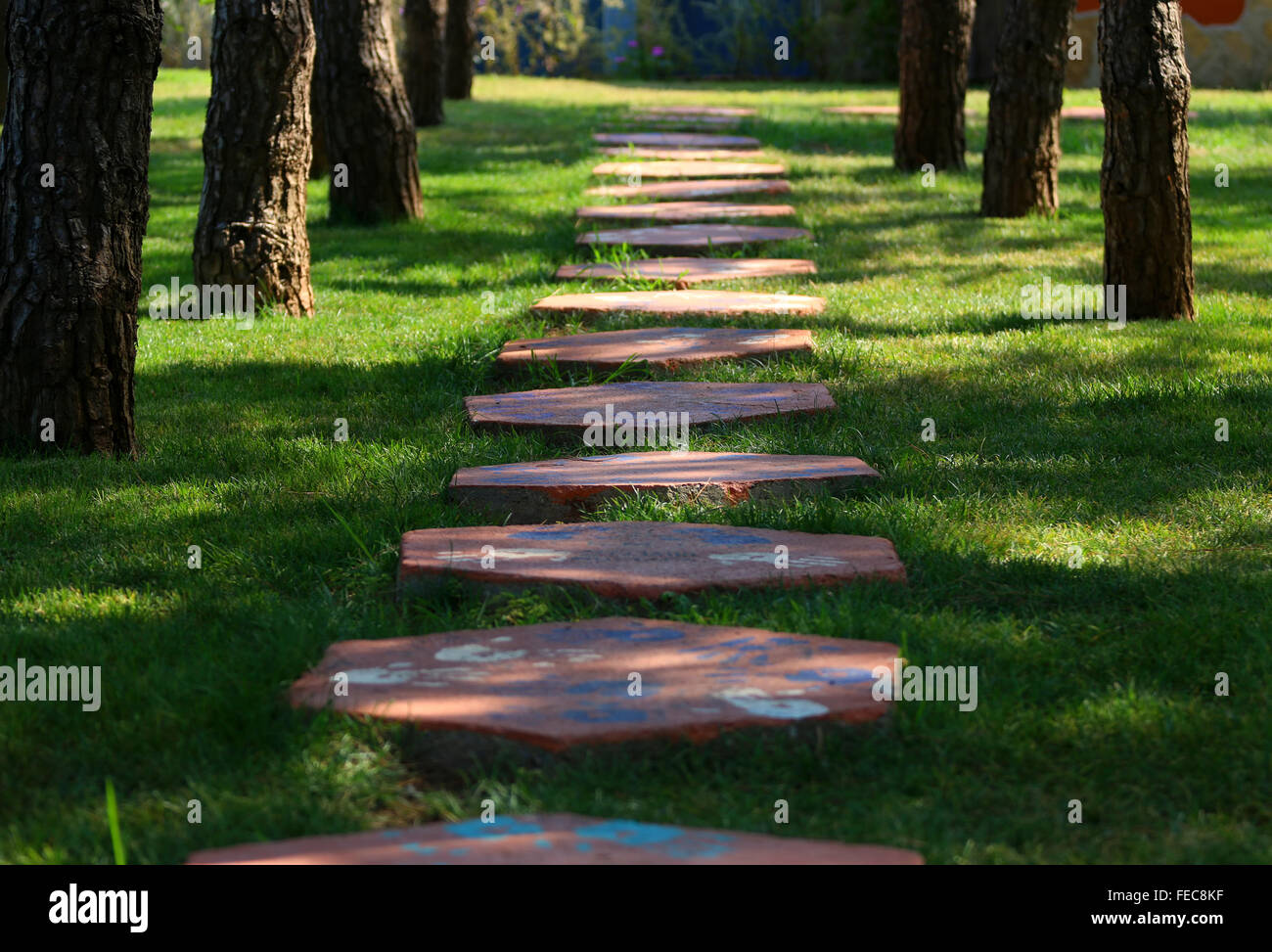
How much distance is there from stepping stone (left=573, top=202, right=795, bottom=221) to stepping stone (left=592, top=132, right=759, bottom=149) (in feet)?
9.75

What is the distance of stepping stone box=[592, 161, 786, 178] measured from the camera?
31.8ft

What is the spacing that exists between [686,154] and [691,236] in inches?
143

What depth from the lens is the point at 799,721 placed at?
230 cm

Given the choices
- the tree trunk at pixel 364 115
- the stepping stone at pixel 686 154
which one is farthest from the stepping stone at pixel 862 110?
the tree trunk at pixel 364 115

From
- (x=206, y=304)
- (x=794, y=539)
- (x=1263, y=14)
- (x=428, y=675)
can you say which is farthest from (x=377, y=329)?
(x=1263, y=14)

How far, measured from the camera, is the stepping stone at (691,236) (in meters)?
7.14

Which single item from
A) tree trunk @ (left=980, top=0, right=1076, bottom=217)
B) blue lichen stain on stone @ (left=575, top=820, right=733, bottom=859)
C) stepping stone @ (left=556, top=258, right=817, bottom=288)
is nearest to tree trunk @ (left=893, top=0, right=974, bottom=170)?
tree trunk @ (left=980, top=0, right=1076, bottom=217)

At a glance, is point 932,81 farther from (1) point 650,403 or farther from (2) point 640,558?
(2) point 640,558

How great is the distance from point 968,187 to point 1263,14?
11.2 meters

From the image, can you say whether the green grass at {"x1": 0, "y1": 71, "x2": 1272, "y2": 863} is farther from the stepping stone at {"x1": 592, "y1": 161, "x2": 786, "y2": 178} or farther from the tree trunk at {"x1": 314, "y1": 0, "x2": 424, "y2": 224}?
the stepping stone at {"x1": 592, "y1": 161, "x2": 786, "y2": 178}

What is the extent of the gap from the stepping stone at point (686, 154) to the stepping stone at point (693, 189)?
1.27 metres

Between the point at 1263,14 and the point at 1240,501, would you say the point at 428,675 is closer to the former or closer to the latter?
the point at 1240,501

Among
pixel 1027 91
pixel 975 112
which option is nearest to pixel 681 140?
pixel 975 112

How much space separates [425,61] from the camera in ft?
41.3
